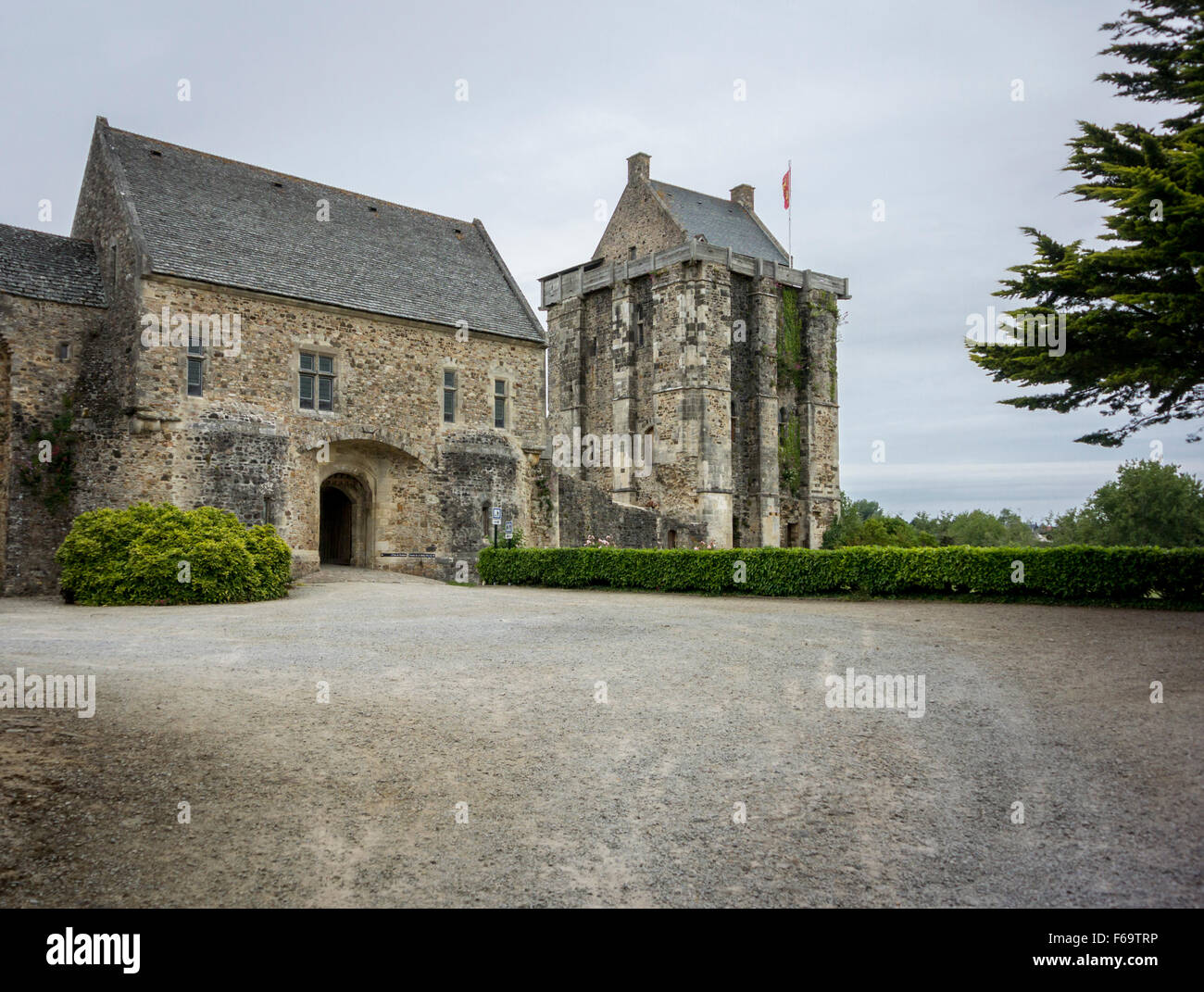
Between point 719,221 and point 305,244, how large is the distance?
19.8 metres

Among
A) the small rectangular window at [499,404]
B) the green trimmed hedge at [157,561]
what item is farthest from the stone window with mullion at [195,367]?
the small rectangular window at [499,404]

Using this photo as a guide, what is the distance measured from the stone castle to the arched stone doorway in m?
0.08

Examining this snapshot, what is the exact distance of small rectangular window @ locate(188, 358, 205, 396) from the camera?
20453 millimetres

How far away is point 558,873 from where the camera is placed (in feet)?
13.0

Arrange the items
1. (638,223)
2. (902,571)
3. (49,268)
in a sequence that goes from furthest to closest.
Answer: (638,223) < (49,268) < (902,571)

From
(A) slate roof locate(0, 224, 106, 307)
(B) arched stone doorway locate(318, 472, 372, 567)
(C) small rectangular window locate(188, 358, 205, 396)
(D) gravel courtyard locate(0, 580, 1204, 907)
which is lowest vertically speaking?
(D) gravel courtyard locate(0, 580, 1204, 907)

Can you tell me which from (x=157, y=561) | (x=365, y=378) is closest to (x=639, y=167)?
(x=365, y=378)

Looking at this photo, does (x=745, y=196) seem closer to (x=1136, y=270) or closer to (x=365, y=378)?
(x=365, y=378)

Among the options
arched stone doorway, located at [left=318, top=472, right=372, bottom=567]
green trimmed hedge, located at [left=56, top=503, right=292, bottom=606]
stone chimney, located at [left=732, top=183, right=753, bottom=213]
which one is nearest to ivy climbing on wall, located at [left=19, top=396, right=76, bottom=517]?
green trimmed hedge, located at [left=56, top=503, right=292, bottom=606]

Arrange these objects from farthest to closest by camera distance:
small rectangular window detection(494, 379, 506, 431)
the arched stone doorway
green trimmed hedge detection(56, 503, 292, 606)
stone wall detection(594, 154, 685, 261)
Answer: stone wall detection(594, 154, 685, 261) → small rectangular window detection(494, 379, 506, 431) → the arched stone doorway → green trimmed hedge detection(56, 503, 292, 606)

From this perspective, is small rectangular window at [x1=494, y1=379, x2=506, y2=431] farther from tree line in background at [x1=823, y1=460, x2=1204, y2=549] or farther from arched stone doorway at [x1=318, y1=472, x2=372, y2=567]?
tree line in background at [x1=823, y1=460, x2=1204, y2=549]

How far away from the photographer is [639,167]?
121ft
